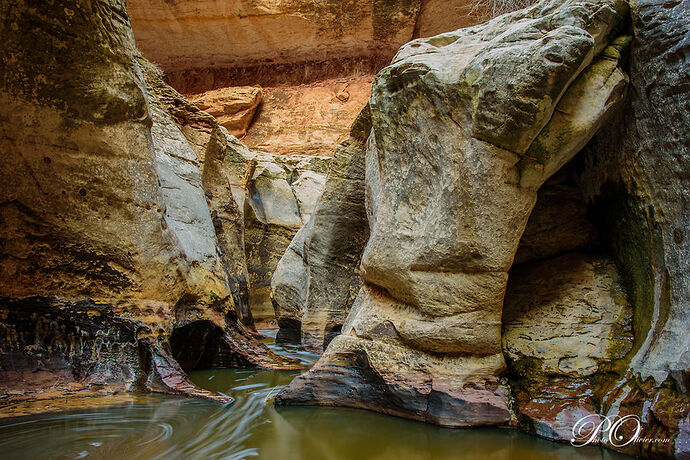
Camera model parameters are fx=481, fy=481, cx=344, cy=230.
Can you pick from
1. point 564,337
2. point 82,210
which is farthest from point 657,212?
point 82,210

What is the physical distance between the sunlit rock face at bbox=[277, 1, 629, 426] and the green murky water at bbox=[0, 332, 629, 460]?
17 centimetres

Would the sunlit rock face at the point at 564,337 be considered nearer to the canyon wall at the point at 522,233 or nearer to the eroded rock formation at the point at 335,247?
the canyon wall at the point at 522,233

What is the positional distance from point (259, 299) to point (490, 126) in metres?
6.40

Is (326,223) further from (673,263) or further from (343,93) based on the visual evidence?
(343,93)

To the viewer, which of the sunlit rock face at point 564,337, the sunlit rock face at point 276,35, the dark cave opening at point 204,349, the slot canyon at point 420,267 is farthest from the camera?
the sunlit rock face at point 276,35

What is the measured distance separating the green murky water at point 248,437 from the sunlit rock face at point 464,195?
0.55 feet

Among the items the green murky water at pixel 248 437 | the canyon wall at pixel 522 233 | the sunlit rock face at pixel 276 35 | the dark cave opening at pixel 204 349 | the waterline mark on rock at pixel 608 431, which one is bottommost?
the green murky water at pixel 248 437

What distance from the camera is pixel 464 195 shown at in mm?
2660

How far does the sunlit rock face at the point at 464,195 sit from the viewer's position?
8.07ft

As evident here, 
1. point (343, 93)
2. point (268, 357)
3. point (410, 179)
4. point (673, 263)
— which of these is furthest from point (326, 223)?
point (343, 93)

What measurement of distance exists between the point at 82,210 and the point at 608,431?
132 inches

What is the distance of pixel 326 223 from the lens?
5105 millimetres

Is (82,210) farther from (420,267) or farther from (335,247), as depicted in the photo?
(335,247)

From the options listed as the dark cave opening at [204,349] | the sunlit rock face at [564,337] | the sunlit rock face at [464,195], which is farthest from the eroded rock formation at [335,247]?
the sunlit rock face at [564,337]
